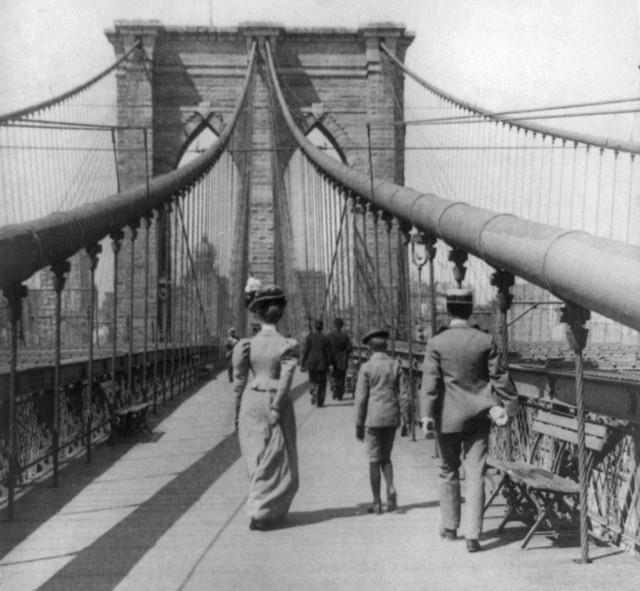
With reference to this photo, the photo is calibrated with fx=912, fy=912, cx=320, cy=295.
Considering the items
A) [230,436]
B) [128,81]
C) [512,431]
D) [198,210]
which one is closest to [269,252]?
[128,81]

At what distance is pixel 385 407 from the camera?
16.5 ft

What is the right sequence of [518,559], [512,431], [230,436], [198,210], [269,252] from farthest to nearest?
[269,252], [198,210], [230,436], [512,431], [518,559]

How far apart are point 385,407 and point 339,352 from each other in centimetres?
676

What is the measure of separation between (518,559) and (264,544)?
3.74 feet

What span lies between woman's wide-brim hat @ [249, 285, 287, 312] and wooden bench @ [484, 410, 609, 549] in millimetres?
1367

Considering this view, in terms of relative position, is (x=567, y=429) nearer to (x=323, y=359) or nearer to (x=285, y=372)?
(x=285, y=372)

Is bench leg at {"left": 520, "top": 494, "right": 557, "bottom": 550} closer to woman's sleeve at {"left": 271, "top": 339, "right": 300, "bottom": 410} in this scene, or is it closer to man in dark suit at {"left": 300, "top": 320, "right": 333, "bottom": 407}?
woman's sleeve at {"left": 271, "top": 339, "right": 300, "bottom": 410}

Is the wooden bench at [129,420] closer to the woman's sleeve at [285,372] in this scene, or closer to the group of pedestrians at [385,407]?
the group of pedestrians at [385,407]

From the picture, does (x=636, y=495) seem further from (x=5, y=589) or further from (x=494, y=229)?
(x=5, y=589)

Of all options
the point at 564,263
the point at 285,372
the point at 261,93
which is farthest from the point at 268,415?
the point at 261,93

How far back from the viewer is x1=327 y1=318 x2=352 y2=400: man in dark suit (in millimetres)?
11750

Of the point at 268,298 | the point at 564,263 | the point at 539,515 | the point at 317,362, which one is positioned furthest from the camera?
the point at 317,362

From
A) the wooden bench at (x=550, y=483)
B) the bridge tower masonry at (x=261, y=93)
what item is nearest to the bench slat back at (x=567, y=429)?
the wooden bench at (x=550, y=483)

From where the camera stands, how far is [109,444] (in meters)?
7.57
